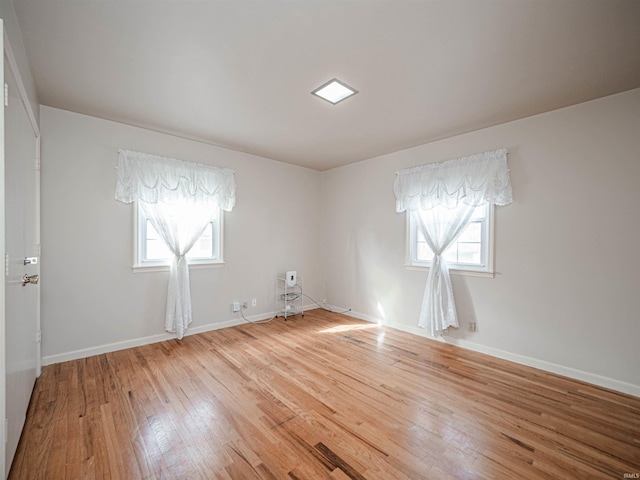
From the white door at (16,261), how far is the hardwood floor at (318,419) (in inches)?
11.2

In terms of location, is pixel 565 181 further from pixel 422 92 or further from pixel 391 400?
pixel 391 400

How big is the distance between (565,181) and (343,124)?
2.30 meters

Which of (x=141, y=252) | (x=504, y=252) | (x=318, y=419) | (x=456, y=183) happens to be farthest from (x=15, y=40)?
(x=504, y=252)

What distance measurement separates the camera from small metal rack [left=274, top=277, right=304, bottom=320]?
15.4 ft

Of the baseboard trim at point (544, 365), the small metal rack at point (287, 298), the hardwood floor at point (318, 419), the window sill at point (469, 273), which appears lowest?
the hardwood floor at point (318, 419)

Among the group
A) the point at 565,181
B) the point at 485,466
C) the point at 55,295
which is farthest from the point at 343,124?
the point at 55,295

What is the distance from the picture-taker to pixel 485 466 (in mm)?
1630

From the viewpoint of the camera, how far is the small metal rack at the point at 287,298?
4.70 meters

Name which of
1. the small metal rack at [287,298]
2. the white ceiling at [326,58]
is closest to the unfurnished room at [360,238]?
the white ceiling at [326,58]

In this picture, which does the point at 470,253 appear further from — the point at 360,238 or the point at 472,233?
the point at 360,238

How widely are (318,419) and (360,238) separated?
2979 millimetres

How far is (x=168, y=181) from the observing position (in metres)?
3.49

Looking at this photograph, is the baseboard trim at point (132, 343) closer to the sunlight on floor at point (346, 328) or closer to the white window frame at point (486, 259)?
the sunlight on floor at point (346, 328)

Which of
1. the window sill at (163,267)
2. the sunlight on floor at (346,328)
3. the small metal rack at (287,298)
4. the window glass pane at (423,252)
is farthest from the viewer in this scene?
the small metal rack at (287,298)
